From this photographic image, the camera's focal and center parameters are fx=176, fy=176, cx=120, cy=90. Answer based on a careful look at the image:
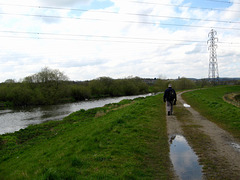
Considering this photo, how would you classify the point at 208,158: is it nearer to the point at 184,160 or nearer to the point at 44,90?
the point at 184,160

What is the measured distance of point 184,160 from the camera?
5.30 meters

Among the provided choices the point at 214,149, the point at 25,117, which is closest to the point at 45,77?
the point at 25,117

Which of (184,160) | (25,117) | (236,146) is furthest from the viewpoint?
(25,117)

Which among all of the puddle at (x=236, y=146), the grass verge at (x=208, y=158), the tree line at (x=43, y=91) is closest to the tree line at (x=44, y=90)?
the tree line at (x=43, y=91)

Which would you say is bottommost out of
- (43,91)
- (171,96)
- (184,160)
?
(184,160)

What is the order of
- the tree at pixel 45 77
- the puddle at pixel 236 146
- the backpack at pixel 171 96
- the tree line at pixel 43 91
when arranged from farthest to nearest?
the tree at pixel 45 77, the tree line at pixel 43 91, the backpack at pixel 171 96, the puddle at pixel 236 146

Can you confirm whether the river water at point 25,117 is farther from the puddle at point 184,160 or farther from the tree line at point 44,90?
the puddle at point 184,160

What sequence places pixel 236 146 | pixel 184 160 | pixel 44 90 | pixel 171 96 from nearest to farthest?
1. pixel 184 160
2. pixel 236 146
3. pixel 171 96
4. pixel 44 90

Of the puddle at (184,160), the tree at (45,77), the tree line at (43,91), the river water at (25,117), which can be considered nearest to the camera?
the puddle at (184,160)

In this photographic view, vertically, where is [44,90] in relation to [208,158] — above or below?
above

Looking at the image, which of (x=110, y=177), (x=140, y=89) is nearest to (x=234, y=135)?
(x=110, y=177)

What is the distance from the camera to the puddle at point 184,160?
175 inches

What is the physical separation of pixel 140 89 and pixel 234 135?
265 feet

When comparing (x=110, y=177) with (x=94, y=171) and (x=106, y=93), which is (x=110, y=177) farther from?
(x=106, y=93)
